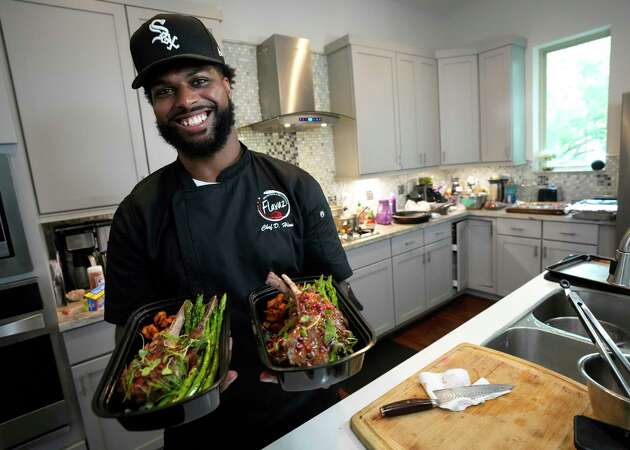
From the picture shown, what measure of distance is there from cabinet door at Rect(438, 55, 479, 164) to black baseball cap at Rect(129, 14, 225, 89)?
3192 mm

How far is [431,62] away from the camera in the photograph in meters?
3.47

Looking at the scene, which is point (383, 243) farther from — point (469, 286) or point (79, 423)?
point (79, 423)

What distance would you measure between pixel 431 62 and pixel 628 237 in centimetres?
311

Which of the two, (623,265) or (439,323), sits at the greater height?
(623,265)

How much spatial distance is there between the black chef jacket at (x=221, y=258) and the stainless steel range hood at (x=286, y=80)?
139cm

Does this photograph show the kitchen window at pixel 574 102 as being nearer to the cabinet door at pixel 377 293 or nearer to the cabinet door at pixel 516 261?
the cabinet door at pixel 516 261

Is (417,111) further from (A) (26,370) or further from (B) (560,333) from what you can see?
(A) (26,370)

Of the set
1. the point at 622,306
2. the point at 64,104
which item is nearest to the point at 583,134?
the point at 622,306

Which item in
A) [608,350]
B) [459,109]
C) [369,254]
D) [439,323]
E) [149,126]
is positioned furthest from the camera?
[459,109]

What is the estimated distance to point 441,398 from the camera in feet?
2.57

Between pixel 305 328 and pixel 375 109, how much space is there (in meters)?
2.73

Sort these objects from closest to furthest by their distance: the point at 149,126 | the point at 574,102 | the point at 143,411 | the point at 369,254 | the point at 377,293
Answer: the point at 143,411
the point at 149,126
the point at 369,254
the point at 377,293
the point at 574,102

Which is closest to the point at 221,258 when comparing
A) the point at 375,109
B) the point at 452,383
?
the point at 452,383

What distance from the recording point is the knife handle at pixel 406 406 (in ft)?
2.47
